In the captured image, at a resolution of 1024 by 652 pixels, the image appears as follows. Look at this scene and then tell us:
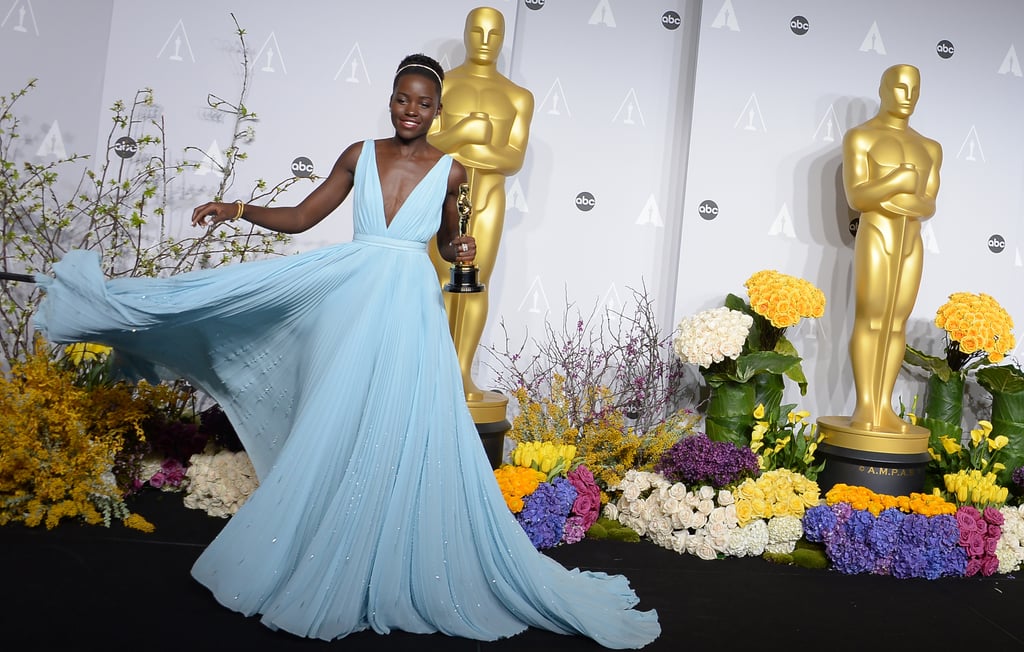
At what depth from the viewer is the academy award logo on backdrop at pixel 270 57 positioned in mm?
4637

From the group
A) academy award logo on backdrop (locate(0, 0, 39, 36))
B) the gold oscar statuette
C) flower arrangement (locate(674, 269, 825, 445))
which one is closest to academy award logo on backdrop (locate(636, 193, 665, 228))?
flower arrangement (locate(674, 269, 825, 445))

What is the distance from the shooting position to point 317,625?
2426 millimetres

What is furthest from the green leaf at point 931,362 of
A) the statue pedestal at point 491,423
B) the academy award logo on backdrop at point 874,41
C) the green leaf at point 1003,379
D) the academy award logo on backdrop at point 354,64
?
the academy award logo on backdrop at point 354,64

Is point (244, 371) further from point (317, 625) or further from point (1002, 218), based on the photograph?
point (1002, 218)

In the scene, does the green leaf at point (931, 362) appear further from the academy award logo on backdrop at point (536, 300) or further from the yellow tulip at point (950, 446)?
the academy award logo on backdrop at point (536, 300)

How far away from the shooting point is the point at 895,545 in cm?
365

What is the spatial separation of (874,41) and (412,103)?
3.49 m

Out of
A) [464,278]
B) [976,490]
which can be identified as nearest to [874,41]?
[976,490]

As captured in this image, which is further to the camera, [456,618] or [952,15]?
[952,15]

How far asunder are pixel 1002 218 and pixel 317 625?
465 centimetres

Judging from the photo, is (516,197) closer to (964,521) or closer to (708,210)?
(708,210)

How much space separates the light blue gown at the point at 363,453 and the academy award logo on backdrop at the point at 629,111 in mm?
2536

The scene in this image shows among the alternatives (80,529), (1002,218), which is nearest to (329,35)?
(80,529)

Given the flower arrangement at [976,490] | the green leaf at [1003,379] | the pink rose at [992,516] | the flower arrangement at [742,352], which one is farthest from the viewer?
the green leaf at [1003,379]
